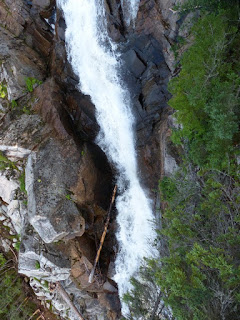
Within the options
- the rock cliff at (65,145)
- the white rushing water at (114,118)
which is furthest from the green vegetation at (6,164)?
the white rushing water at (114,118)

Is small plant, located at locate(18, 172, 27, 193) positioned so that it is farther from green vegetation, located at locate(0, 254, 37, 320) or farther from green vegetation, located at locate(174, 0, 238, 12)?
green vegetation, located at locate(174, 0, 238, 12)

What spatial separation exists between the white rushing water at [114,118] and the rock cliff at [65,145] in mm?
495

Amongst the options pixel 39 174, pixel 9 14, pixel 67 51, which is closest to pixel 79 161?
pixel 39 174

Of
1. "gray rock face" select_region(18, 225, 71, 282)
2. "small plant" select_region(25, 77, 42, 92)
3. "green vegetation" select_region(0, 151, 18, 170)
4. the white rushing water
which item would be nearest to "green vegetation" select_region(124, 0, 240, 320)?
the white rushing water

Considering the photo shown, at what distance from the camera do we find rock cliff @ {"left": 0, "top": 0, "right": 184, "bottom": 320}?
12.2 meters

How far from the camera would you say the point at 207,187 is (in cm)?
805

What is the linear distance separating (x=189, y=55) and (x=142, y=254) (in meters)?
9.62

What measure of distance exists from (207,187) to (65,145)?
7457mm

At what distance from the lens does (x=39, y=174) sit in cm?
1255

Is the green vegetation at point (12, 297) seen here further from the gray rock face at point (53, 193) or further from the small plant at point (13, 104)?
the small plant at point (13, 104)

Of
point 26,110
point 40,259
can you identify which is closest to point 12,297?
point 40,259

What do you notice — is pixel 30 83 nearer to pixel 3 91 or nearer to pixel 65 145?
pixel 3 91

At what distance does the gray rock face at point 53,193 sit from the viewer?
39.6ft

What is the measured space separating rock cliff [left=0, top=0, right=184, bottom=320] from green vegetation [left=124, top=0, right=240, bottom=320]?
261 centimetres
